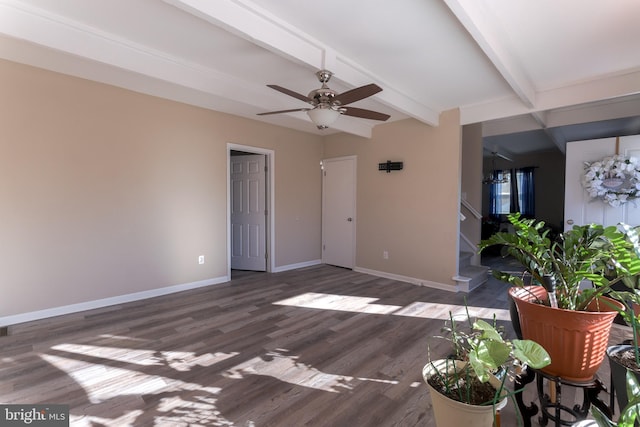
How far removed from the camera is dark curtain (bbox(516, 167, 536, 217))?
8.55m

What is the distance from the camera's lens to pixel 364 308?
140 inches

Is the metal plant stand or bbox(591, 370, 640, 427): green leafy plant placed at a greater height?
bbox(591, 370, 640, 427): green leafy plant

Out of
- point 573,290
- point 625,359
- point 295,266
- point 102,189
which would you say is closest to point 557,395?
point 625,359

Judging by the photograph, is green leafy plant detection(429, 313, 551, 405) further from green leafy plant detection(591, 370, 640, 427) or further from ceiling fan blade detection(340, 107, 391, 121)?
ceiling fan blade detection(340, 107, 391, 121)

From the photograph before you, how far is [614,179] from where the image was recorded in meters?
3.72

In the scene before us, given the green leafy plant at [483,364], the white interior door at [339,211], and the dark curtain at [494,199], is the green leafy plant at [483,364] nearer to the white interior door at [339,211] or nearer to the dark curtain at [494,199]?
the white interior door at [339,211]

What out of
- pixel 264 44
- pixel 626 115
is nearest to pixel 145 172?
pixel 264 44

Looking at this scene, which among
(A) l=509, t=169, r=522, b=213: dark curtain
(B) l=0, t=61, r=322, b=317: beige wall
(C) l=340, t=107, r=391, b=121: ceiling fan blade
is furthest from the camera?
(A) l=509, t=169, r=522, b=213: dark curtain

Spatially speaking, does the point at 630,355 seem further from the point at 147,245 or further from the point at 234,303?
the point at 147,245

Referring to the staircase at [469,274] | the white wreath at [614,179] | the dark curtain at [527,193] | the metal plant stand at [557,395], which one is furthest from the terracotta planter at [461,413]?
the dark curtain at [527,193]

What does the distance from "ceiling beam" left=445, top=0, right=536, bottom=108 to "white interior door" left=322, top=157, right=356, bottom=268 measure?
2.84 metres

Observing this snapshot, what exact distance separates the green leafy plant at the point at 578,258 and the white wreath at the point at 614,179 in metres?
3.53

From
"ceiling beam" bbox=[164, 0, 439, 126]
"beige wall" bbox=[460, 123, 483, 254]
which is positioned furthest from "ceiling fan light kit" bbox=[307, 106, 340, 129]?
"beige wall" bbox=[460, 123, 483, 254]

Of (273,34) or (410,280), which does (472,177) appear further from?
(273,34)
